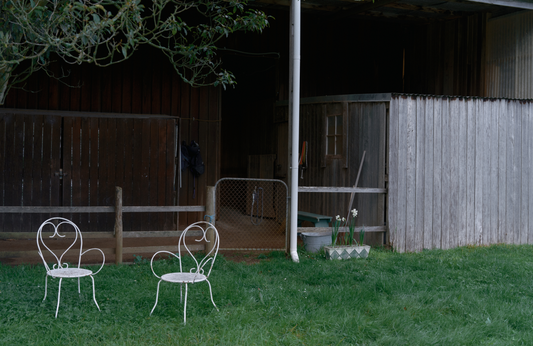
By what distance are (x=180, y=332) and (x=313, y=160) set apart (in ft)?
20.5

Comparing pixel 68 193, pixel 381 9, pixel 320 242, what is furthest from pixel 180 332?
pixel 381 9

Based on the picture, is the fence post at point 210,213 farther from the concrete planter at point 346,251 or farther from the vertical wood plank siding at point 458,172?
the vertical wood plank siding at point 458,172

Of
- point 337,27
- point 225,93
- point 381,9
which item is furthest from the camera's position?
point 225,93

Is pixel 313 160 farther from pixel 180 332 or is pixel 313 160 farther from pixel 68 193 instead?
pixel 180 332

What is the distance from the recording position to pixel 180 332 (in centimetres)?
419

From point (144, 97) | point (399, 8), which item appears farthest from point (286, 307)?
point (399, 8)

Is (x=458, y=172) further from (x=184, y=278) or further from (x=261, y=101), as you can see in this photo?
(x=261, y=101)

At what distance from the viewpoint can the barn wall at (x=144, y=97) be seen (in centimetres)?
972

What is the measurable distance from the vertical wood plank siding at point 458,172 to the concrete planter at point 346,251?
2.75 feet

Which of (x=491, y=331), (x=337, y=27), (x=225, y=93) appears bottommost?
(x=491, y=331)

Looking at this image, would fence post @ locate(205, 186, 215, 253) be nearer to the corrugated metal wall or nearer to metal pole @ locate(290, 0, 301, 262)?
metal pole @ locate(290, 0, 301, 262)

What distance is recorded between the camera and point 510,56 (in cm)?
1013

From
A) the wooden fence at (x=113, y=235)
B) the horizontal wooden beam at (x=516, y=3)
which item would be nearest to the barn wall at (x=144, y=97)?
the wooden fence at (x=113, y=235)

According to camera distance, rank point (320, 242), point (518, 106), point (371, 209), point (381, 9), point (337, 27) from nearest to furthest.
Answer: point (320, 242), point (371, 209), point (518, 106), point (381, 9), point (337, 27)
